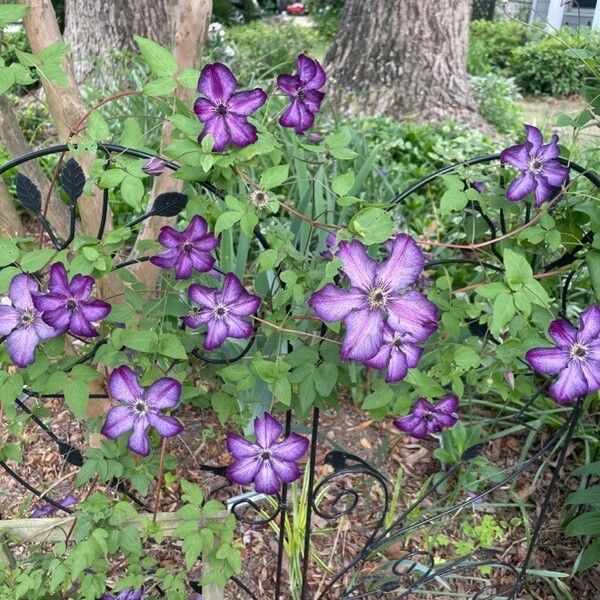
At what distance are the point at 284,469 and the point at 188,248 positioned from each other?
0.37 m

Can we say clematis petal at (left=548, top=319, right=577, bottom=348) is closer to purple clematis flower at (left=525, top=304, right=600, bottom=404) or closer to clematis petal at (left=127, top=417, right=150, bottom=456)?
purple clematis flower at (left=525, top=304, right=600, bottom=404)

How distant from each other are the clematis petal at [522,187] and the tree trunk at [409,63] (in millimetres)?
3705

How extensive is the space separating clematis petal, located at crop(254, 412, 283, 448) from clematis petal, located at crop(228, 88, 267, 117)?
0.45 metres

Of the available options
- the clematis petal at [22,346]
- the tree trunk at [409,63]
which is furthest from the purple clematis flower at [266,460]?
the tree trunk at [409,63]

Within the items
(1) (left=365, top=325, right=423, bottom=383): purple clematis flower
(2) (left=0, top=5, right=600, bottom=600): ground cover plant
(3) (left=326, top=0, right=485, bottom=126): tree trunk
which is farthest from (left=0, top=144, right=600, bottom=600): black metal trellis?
(3) (left=326, top=0, right=485, bottom=126): tree trunk

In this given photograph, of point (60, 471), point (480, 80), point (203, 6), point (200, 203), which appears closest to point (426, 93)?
point (480, 80)

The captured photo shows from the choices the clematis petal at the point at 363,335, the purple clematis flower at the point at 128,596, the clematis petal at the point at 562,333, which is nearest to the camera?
the clematis petal at the point at 363,335

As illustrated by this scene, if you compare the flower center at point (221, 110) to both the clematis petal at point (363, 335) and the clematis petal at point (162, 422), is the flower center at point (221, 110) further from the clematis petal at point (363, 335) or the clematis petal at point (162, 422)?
the clematis petal at point (162, 422)

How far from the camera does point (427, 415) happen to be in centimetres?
119

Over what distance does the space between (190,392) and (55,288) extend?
0.27m

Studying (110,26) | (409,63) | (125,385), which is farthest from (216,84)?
(110,26)

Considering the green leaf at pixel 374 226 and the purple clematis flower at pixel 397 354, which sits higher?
the green leaf at pixel 374 226

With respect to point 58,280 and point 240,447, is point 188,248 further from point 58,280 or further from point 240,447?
point 240,447

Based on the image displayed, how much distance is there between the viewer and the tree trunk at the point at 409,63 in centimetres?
468
